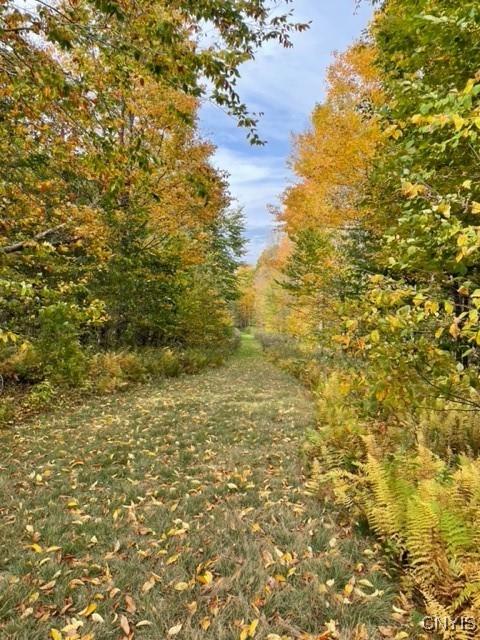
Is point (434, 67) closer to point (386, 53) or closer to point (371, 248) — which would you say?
point (386, 53)

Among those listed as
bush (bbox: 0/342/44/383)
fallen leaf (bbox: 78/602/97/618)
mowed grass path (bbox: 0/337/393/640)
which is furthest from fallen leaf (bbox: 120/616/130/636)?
bush (bbox: 0/342/44/383)

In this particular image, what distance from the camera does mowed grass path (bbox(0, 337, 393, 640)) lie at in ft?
8.03

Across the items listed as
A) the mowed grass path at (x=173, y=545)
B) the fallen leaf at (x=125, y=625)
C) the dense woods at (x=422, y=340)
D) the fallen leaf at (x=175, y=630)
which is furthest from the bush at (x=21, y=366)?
the fallen leaf at (x=175, y=630)

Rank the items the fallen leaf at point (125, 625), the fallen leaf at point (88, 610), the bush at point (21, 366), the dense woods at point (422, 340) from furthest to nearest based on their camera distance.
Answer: the bush at point (21, 366) → the fallen leaf at point (88, 610) → the fallen leaf at point (125, 625) → the dense woods at point (422, 340)

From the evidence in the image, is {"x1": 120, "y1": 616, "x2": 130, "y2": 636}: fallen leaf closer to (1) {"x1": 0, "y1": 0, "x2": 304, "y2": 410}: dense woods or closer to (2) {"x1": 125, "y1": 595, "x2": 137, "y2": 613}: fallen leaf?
(2) {"x1": 125, "y1": 595, "x2": 137, "y2": 613}: fallen leaf

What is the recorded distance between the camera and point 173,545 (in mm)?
3236

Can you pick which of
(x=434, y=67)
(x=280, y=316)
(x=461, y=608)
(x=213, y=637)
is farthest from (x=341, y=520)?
(x=280, y=316)

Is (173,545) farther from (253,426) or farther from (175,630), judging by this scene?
(253,426)

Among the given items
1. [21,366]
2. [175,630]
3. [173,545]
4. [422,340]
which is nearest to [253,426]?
[173,545]

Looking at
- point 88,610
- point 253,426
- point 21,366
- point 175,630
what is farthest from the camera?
point 21,366

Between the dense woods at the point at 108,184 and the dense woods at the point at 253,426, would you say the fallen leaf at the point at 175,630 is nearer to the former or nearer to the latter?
the dense woods at the point at 253,426

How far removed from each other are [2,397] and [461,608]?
28.2 ft

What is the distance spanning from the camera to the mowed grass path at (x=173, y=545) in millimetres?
2447

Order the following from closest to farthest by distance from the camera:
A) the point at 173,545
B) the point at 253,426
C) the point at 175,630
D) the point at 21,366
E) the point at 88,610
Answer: the point at 175,630 → the point at 88,610 → the point at 173,545 → the point at 253,426 → the point at 21,366
